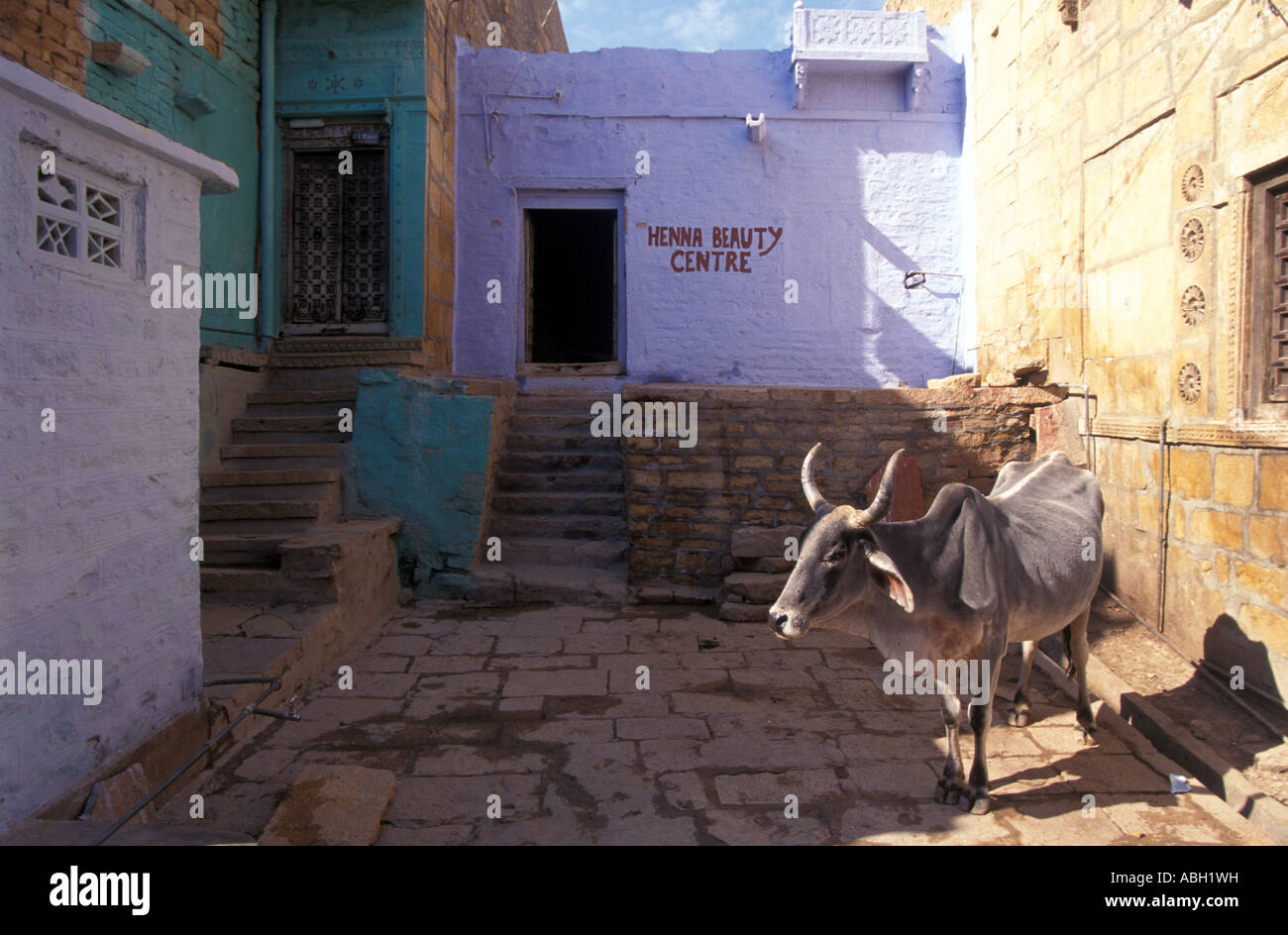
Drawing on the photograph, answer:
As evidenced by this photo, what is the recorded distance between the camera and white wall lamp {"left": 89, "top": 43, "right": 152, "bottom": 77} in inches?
256

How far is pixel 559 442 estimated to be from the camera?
8.55 meters

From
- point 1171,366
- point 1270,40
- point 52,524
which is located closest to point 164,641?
point 52,524

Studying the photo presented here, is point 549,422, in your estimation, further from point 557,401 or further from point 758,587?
point 758,587

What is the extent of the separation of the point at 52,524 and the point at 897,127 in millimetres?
10034

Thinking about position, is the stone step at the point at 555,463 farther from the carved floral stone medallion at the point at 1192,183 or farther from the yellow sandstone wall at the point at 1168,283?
the carved floral stone medallion at the point at 1192,183

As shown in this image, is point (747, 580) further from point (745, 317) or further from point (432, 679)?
point (745, 317)

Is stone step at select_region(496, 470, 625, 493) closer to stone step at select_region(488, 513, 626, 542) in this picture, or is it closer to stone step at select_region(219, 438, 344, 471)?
stone step at select_region(488, 513, 626, 542)

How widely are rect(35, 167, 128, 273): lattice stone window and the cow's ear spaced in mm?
3224

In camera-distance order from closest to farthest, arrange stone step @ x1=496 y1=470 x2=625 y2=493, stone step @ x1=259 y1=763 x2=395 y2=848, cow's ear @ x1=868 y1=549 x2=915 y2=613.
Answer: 1. stone step @ x1=259 y1=763 x2=395 y2=848
2. cow's ear @ x1=868 y1=549 x2=915 y2=613
3. stone step @ x1=496 y1=470 x2=625 y2=493

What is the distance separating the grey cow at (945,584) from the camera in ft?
11.1

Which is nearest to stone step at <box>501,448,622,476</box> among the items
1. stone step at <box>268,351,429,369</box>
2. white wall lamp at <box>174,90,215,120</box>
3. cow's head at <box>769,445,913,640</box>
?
stone step at <box>268,351,429,369</box>

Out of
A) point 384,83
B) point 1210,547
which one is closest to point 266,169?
point 384,83

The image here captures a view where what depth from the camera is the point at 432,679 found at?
17.0 ft

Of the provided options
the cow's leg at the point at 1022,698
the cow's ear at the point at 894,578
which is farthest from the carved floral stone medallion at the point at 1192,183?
the cow's ear at the point at 894,578
